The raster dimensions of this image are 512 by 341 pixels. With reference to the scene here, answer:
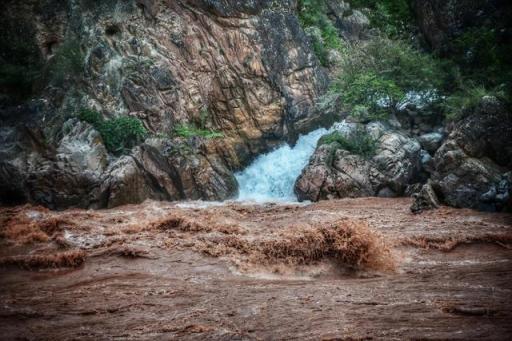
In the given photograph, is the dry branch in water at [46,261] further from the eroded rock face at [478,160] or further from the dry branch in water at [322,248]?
the eroded rock face at [478,160]

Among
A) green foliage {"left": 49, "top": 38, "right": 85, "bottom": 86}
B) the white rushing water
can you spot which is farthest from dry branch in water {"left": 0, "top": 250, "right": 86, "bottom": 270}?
green foliage {"left": 49, "top": 38, "right": 85, "bottom": 86}

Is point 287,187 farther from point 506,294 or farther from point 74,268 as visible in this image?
point 506,294

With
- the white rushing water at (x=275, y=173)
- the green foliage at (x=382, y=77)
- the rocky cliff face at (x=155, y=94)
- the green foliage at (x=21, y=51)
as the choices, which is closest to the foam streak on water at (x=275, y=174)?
the white rushing water at (x=275, y=173)

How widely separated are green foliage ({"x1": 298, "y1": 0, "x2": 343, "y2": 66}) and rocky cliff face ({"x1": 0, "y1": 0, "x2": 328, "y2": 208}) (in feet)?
4.56

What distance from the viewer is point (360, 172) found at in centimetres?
1518

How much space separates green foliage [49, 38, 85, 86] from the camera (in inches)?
649

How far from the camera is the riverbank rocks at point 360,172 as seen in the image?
589 inches

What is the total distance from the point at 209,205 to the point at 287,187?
391 cm

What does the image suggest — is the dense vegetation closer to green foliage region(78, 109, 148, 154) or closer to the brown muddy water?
the brown muddy water

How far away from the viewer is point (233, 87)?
61.8ft

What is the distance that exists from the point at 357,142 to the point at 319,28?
1088 centimetres

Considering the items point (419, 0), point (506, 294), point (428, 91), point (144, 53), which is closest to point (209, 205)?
point (144, 53)

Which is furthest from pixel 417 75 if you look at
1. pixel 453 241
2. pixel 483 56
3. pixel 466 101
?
pixel 453 241

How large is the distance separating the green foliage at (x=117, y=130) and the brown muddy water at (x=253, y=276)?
359cm
